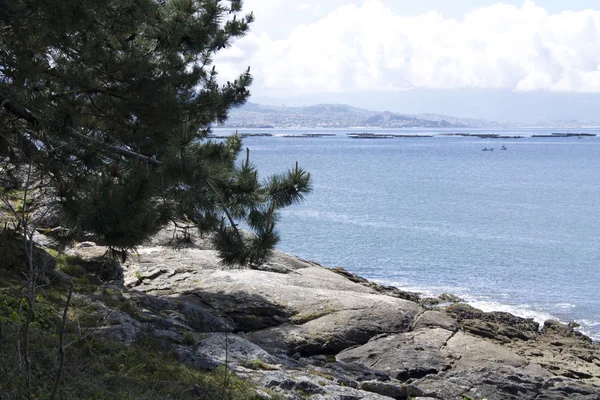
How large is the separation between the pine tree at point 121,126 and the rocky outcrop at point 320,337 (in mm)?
1626

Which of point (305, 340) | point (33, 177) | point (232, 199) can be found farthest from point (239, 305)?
point (33, 177)

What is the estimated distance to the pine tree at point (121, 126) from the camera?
775 cm

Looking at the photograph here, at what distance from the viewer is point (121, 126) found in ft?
34.2

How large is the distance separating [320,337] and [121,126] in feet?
16.0

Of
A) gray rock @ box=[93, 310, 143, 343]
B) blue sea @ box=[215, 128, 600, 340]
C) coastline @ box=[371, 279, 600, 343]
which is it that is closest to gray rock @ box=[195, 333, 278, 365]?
gray rock @ box=[93, 310, 143, 343]

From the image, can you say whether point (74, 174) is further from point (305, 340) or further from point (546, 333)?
point (546, 333)

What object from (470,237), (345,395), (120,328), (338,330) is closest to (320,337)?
(338,330)

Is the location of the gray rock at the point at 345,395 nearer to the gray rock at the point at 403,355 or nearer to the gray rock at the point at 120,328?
the gray rock at the point at 120,328

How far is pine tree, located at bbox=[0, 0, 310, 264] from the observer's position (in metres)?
7.75

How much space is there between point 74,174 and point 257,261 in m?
2.87

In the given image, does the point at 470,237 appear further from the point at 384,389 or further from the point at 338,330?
the point at 384,389

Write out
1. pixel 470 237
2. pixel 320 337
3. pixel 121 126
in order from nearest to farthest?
1. pixel 121 126
2. pixel 320 337
3. pixel 470 237

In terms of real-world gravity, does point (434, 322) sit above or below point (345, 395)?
below

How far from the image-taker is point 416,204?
159 feet
